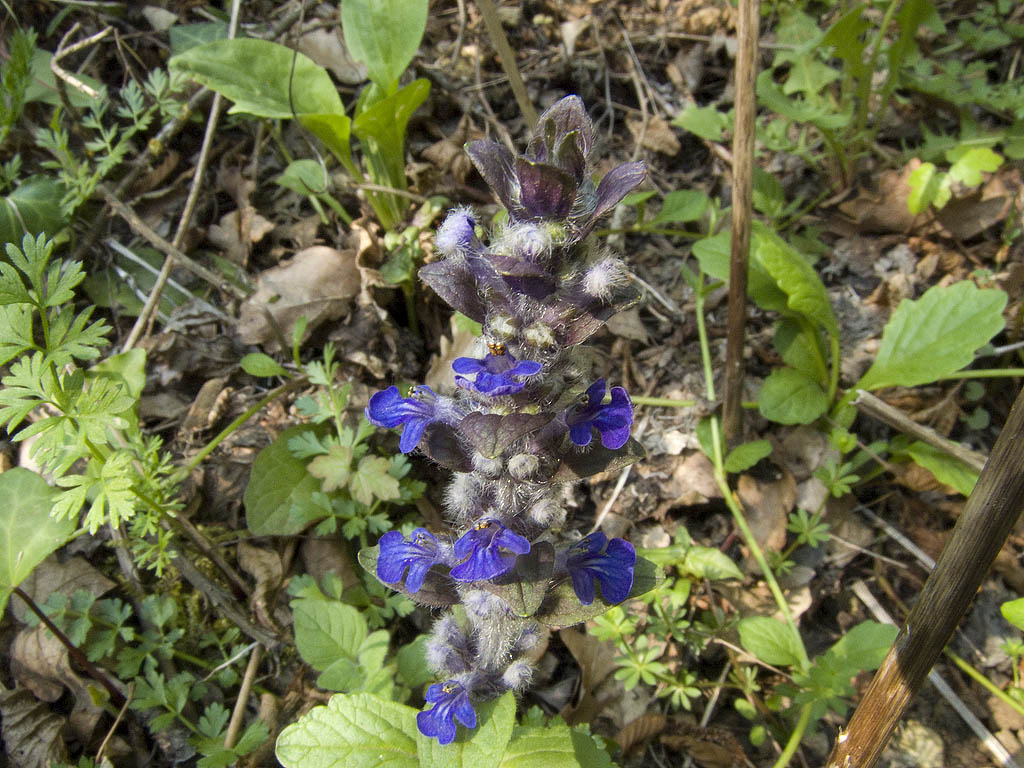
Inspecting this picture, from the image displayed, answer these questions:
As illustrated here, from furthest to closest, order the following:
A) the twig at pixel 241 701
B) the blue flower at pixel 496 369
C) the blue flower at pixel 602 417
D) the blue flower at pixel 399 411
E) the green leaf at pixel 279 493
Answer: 1. the green leaf at pixel 279 493
2. the twig at pixel 241 701
3. the blue flower at pixel 399 411
4. the blue flower at pixel 602 417
5. the blue flower at pixel 496 369

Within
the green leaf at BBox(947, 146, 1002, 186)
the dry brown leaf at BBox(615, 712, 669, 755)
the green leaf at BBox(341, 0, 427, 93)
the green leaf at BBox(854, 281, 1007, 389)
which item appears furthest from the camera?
the green leaf at BBox(947, 146, 1002, 186)

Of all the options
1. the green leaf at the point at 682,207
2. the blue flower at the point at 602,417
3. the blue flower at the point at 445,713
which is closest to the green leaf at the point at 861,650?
the blue flower at the point at 445,713

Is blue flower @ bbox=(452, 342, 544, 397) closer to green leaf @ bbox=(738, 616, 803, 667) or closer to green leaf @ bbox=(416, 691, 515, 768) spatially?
green leaf @ bbox=(416, 691, 515, 768)

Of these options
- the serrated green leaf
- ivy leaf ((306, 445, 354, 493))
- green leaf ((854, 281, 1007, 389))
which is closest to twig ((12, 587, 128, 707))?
ivy leaf ((306, 445, 354, 493))

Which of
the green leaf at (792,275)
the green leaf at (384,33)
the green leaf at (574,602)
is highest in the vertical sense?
the green leaf at (384,33)

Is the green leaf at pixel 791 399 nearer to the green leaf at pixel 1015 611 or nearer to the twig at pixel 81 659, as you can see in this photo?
the green leaf at pixel 1015 611

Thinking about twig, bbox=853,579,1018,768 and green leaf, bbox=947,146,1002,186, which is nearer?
twig, bbox=853,579,1018,768
